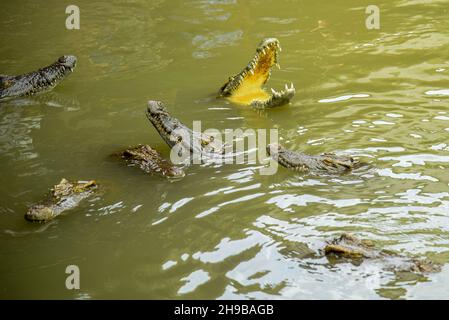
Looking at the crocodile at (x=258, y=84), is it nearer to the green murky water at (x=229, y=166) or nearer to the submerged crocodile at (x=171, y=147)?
the green murky water at (x=229, y=166)

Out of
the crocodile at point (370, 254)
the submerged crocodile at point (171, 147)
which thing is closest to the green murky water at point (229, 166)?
the crocodile at point (370, 254)

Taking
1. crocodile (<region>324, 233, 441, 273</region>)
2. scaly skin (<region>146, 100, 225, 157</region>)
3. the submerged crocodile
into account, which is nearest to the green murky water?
crocodile (<region>324, 233, 441, 273</region>)

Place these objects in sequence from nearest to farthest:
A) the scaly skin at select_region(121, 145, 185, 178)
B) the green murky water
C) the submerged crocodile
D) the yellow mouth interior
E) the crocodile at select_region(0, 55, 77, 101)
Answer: the green murky water, the scaly skin at select_region(121, 145, 185, 178), the submerged crocodile, the yellow mouth interior, the crocodile at select_region(0, 55, 77, 101)

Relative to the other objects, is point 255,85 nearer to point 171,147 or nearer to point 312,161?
point 171,147

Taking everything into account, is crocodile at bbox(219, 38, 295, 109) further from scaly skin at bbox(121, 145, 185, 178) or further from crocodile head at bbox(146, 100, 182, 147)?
scaly skin at bbox(121, 145, 185, 178)

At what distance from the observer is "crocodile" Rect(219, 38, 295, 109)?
378 inches

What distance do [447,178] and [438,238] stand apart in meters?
1.35

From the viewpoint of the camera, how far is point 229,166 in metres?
7.97

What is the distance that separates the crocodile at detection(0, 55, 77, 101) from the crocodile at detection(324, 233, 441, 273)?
6.79m

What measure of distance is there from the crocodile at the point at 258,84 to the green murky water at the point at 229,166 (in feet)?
0.93

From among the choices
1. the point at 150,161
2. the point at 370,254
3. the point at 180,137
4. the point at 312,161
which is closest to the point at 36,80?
the point at 180,137

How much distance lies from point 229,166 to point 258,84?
2636mm
